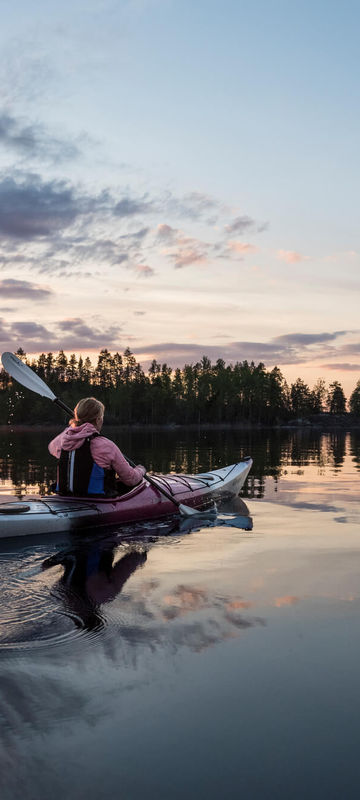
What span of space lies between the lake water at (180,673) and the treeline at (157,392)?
347ft

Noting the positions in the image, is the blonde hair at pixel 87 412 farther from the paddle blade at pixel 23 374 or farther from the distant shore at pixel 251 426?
the distant shore at pixel 251 426

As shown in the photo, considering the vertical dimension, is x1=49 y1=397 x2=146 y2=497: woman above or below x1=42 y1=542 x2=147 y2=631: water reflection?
above

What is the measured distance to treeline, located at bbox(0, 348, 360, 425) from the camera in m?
113

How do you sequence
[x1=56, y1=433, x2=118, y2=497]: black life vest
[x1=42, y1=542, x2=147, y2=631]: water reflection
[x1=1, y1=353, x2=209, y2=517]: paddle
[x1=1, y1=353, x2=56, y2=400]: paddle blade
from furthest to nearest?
[x1=1, y1=353, x2=56, y2=400]: paddle blade, [x1=1, y1=353, x2=209, y2=517]: paddle, [x1=56, y1=433, x2=118, y2=497]: black life vest, [x1=42, y1=542, x2=147, y2=631]: water reflection

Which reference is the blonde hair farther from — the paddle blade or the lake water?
the paddle blade

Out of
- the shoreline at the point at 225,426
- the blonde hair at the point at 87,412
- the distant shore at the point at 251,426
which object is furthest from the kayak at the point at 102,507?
the distant shore at the point at 251,426

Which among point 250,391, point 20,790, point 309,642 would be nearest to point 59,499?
point 309,642

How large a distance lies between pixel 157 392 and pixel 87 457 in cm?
10528

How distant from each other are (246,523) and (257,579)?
3477 mm

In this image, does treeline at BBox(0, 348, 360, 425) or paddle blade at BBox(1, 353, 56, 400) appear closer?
paddle blade at BBox(1, 353, 56, 400)

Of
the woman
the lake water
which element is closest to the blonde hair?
the woman

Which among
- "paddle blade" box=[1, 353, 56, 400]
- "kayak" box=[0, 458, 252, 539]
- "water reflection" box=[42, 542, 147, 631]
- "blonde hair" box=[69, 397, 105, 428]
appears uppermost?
"paddle blade" box=[1, 353, 56, 400]

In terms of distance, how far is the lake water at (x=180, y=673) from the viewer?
104 inches

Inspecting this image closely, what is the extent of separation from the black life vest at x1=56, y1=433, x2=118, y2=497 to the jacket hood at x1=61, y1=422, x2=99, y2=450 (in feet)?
0.25
